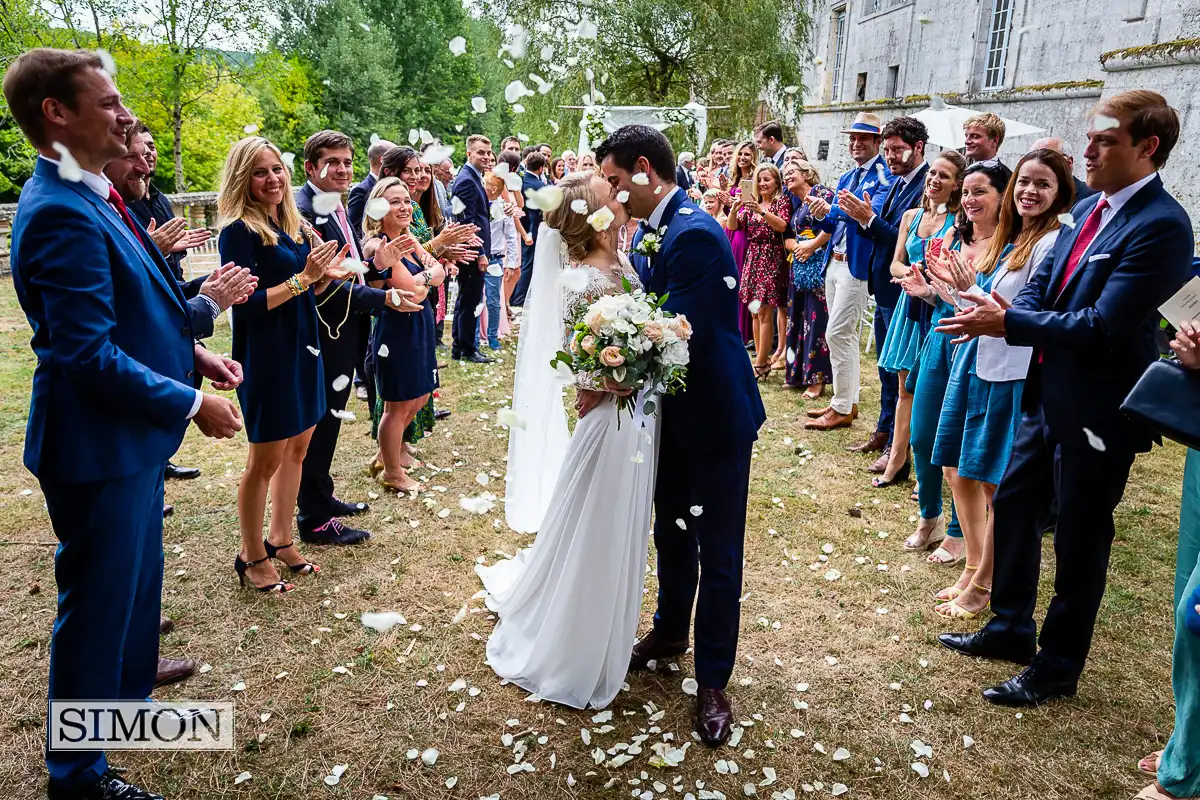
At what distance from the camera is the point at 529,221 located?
1184 cm

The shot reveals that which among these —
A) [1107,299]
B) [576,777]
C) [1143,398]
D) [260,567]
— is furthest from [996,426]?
[260,567]

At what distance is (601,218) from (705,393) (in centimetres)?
95

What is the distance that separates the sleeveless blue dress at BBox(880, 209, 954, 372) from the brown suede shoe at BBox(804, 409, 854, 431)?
1.60m

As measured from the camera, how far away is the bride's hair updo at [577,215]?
11.9ft

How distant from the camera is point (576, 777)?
119 inches

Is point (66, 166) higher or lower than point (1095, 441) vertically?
higher

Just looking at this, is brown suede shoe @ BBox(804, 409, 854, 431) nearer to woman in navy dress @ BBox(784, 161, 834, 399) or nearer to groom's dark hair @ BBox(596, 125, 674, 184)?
woman in navy dress @ BBox(784, 161, 834, 399)

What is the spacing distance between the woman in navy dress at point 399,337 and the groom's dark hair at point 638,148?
2.29 meters

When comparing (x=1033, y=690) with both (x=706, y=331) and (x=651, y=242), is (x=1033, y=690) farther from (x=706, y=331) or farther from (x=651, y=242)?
(x=651, y=242)

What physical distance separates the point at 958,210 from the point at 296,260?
13.3 feet

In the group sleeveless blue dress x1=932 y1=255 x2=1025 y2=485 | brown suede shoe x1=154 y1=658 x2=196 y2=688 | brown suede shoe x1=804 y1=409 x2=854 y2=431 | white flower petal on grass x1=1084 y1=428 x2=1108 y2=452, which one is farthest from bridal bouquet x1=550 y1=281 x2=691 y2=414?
brown suede shoe x1=804 y1=409 x2=854 y2=431

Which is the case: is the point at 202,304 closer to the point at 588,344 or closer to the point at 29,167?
the point at 588,344

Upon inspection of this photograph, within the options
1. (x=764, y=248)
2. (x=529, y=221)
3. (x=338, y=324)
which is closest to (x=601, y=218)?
(x=338, y=324)

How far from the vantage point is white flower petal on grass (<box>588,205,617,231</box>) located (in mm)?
3459
